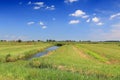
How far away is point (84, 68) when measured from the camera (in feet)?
60.3

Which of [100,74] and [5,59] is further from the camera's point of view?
[5,59]

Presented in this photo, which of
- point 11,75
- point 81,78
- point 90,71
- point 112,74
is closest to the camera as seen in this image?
point 81,78

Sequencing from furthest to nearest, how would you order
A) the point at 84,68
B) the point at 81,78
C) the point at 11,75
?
the point at 84,68, the point at 11,75, the point at 81,78

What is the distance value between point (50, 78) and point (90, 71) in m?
4.75

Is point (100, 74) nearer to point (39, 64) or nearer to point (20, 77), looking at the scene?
point (20, 77)

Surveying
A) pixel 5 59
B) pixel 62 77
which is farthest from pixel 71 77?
pixel 5 59

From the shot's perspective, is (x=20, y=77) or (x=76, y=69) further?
(x=76, y=69)

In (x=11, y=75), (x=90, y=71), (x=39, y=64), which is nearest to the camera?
(x=11, y=75)

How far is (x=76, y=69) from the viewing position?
18.5 m

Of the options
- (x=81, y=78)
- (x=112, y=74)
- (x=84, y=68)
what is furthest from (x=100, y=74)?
(x=81, y=78)

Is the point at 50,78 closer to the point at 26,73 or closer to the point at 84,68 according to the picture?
the point at 26,73

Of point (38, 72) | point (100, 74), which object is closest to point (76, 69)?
point (100, 74)

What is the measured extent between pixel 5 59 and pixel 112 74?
17.3 metres

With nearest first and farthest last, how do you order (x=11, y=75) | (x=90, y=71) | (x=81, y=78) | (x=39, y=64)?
1. (x=81, y=78)
2. (x=11, y=75)
3. (x=90, y=71)
4. (x=39, y=64)
